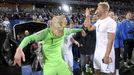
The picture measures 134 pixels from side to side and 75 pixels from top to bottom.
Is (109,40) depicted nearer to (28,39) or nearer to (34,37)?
(34,37)

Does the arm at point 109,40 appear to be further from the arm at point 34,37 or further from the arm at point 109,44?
the arm at point 34,37

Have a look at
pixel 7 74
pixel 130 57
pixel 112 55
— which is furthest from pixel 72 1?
pixel 112 55

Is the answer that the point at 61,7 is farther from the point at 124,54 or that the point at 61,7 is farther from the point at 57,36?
the point at 57,36

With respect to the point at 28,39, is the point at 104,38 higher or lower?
lower

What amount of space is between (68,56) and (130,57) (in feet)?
12.7

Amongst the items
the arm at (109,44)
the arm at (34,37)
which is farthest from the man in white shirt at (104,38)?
the arm at (34,37)

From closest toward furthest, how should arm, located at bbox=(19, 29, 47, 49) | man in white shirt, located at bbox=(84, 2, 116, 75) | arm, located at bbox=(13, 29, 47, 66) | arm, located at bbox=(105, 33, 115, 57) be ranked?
arm, located at bbox=(13, 29, 47, 66) → arm, located at bbox=(19, 29, 47, 49) → arm, located at bbox=(105, 33, 115, 57) → man in white shirt, located at bbox=(84, 2, 116, 75)

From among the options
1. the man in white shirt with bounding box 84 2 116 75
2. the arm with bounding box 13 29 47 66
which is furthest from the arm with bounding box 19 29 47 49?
the man in white shirt with bounding box 84 2 116 75

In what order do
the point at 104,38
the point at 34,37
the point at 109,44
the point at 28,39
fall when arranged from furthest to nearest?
the point at 104,38 → the point at 109,44 → the point at 34,37 → the point at 28,39

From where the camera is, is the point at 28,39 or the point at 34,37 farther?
the point at 34,37

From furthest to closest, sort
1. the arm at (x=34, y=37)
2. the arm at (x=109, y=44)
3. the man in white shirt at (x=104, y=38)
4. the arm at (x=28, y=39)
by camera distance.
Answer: the man in white shirt at (x=104, y=38)
the arm at (x=109, y=44)
the arm at (x=34, y=37)
the arm at (x=28, y=39)

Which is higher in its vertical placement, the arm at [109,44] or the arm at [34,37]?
the arm at [34,37]

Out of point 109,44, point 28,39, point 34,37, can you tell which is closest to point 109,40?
point 109,44

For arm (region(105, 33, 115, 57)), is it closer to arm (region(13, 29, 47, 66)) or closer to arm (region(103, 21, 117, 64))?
arm (region(103, 21, 117, 64))
